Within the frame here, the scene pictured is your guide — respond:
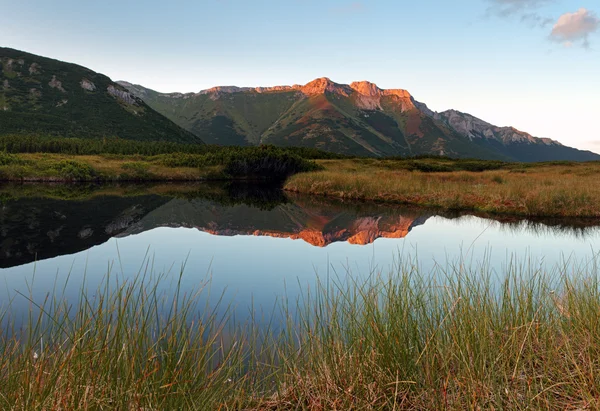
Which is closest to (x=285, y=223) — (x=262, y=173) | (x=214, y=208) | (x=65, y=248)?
(x=214, y=208)

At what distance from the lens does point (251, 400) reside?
457 cm

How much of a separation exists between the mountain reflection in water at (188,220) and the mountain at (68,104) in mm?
118357

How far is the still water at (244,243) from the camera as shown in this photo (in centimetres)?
1146

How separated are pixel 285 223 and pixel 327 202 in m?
10.9

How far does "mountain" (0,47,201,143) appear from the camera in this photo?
138625 mm

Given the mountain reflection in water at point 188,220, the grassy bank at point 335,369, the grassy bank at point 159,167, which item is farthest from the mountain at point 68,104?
the grassy bank at point 335,369

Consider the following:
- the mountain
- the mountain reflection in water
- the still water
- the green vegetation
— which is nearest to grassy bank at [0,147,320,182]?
the green vegetation

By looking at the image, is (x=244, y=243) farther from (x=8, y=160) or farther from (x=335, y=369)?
(x=8, y=160)

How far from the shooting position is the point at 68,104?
164 m

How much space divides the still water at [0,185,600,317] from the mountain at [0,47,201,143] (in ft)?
406

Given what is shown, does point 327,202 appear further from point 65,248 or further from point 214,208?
point 65,248

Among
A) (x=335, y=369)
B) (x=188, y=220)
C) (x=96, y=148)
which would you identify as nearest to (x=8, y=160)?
(x=96, y=148)

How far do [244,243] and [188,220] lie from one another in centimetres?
827

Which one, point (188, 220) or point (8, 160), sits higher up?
point (8, 160)
